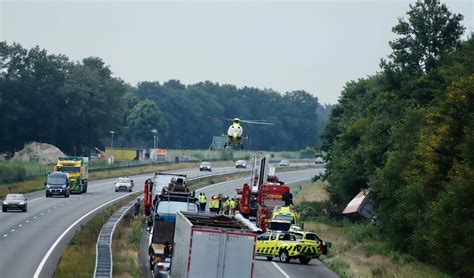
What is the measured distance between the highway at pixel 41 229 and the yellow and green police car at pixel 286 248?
369 inches

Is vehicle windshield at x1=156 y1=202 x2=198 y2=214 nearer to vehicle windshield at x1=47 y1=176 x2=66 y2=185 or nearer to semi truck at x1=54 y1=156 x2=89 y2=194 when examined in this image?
vehicle windshield at x1=47 y1=176 x2=66 y2=185

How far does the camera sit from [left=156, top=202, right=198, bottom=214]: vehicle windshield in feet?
151

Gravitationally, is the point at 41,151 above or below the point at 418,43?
below

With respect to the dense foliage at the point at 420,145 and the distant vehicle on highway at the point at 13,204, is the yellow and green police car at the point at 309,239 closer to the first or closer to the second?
the dense foliage at the point at 420,145

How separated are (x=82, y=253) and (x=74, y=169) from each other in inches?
1951

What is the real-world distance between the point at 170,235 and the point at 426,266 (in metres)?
13.7

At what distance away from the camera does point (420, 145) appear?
5219cm

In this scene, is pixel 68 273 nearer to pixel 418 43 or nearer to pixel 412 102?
pixel 412 102

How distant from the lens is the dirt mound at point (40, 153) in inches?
5896

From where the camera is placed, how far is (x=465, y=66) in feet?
186

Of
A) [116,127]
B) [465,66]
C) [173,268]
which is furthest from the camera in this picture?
[116,127]

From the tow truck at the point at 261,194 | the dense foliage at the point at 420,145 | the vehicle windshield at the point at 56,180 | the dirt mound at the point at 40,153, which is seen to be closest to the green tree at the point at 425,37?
the dense foliage at the point at 420,145

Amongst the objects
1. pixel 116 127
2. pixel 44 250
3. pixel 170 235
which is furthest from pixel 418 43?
pixel 116 127

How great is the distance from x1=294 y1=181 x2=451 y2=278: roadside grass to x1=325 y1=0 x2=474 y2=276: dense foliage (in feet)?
3.03
